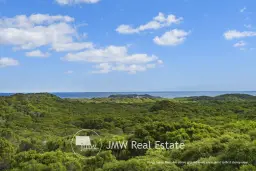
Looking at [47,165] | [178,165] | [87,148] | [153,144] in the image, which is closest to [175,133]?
[153,144]

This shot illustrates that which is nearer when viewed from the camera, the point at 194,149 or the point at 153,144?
the point at 194,149

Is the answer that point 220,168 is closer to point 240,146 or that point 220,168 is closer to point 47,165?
point 240,146

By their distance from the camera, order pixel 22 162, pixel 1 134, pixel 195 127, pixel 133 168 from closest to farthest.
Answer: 1. pixel 133 168
2. pixel 22 162
3. pixel 195 127
4. pixel 1 134

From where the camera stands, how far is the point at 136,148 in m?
17.3

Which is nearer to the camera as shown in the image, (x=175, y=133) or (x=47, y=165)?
(x=47, y=165)

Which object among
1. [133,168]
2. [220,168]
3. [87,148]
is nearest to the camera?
[220,168]

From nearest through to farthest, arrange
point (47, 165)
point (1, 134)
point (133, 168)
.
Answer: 1. point (133, 168)
2. point (47, 165)
3. point (1, 134)

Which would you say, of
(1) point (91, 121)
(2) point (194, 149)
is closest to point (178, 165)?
(2) point (194, 149)

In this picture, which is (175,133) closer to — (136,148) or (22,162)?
(136,148)

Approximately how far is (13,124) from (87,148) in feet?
84.0

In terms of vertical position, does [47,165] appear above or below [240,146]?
below

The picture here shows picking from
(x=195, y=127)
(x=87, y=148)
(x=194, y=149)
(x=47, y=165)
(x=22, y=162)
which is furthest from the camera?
(x=195, y=127)

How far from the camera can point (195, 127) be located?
65.3ft

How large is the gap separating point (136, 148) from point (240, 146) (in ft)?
25.9
